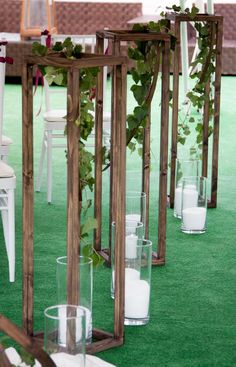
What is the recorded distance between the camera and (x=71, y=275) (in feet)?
9.32

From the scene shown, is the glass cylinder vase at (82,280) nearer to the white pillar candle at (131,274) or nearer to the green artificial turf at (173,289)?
the green artificial turf at (173,289)


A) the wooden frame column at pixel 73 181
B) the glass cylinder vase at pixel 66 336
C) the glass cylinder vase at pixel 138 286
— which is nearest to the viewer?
the glass cylinder vase at pixel 66 336

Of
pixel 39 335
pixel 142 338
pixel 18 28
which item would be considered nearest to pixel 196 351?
pixel 142 338

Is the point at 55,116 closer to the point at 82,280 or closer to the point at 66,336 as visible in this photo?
the point at 82,280

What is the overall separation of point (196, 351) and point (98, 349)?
327mm

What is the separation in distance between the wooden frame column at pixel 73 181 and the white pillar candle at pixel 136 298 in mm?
183

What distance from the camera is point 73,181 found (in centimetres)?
277

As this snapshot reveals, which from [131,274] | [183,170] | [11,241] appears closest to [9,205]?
[11,241]

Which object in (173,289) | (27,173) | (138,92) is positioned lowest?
(173,289)

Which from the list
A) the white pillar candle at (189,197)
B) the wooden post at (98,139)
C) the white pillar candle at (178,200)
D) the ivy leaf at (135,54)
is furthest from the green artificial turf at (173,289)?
the ivy leaf at (135,54)

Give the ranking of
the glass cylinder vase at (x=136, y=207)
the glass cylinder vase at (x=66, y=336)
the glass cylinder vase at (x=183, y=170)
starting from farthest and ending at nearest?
the glass cylinder vase at (x=183, y=170) < the glass cylinder vase at (x=136, y=207) < the glass cylinder vase at (x=66, y=336)

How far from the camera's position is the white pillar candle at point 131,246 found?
332 cm

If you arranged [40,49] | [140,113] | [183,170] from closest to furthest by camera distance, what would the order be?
[40,49] → [140,113] → [183,170]

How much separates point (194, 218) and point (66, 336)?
2116mm
